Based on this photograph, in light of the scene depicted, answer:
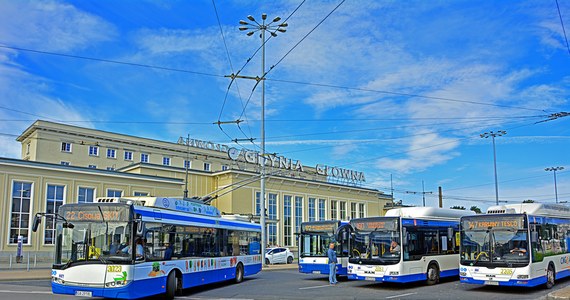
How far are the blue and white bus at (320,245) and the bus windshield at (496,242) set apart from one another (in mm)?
Answer: 5478

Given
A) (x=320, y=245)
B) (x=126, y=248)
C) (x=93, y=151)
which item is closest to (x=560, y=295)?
(x=320, y=245)

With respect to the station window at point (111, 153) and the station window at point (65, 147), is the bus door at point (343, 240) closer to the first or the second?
the station window at point (65, 147)

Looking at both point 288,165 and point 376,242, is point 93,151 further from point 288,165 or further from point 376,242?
point 376,242

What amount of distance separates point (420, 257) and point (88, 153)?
51.2 meters

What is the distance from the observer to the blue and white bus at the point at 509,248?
1703 cm

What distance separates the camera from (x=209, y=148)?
75.1 m

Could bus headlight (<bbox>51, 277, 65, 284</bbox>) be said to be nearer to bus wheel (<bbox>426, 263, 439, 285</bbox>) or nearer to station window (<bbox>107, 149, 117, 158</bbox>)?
bus wheel (<bbox>426, 263, 439, 285</bbox>)

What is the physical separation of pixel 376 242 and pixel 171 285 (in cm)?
758

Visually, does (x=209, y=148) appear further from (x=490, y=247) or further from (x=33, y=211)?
(x=490, y=247)

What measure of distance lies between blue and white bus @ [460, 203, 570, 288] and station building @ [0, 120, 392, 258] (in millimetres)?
16612

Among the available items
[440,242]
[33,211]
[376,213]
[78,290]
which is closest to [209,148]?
[376,213]

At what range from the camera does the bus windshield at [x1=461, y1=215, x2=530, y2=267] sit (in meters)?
17.2

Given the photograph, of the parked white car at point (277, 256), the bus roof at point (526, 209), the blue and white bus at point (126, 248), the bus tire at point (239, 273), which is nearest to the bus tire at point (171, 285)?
the blue and white bus at point (126, 248)

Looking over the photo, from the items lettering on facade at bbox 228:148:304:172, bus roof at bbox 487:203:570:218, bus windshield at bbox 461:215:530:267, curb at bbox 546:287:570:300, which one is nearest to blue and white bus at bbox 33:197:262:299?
bus windshield at bbox 461:215:530:267
